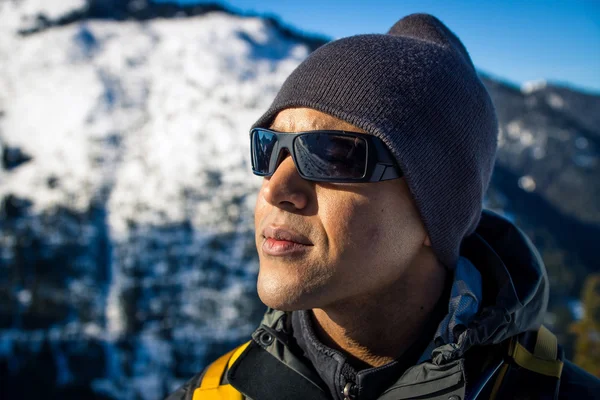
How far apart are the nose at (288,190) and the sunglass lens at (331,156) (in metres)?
0.06

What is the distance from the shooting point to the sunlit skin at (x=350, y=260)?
2.39m

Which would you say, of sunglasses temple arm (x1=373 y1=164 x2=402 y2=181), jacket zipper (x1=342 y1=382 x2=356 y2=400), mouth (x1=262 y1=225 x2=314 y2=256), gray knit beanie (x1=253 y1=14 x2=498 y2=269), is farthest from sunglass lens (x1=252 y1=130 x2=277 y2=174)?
jacket zipper (x1=342 y1=382 x2=356 y2=400)

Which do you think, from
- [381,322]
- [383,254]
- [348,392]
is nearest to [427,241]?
[383,254]

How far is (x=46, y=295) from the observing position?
347 feet

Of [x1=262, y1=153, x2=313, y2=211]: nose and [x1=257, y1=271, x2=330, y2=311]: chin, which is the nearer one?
[x1=257, y1=271, x2=330, y2=311]: chin

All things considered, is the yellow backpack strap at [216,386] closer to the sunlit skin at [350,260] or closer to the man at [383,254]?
the man at [383,254]

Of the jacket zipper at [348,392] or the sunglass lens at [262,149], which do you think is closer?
the jacket zipper at [348,392]

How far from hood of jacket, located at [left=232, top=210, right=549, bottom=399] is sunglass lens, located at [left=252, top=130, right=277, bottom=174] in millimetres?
958

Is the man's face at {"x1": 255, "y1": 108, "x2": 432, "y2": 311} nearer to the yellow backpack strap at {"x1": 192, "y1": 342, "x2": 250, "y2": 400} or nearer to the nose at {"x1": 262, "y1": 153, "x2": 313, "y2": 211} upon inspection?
the nose at {"x1": 262, "y1": 153, "x2": 313, "y2": 211}

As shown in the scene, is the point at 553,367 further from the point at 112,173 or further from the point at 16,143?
the point at 16,143

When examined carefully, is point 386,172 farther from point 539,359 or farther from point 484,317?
point 539,359

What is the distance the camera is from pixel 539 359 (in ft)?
8.60

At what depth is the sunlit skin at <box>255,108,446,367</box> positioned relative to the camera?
2.39 metres

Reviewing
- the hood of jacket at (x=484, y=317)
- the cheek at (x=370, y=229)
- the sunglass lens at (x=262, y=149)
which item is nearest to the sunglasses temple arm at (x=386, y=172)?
the cheek at (x=370, y=229)
